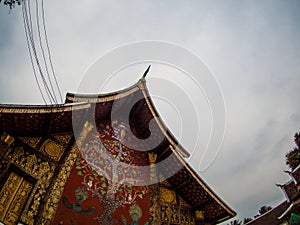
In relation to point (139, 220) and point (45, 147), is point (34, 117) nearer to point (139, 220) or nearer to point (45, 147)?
point (45, 147)

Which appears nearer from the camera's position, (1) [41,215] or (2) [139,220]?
(1) [41,215]

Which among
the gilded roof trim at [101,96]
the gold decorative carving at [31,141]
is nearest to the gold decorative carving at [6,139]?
the gold decorative carving at [31,141]

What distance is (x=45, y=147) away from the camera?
5812mm

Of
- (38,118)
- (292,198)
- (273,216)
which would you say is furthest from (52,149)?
(273,216)

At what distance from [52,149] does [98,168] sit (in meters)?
1.35

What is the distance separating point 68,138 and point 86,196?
167 cm

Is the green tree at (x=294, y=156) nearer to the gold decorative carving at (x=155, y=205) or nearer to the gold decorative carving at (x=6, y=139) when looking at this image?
the gold decorative carving at (x=155, y=205)

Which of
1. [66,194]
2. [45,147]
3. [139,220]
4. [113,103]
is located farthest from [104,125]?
[139,220]

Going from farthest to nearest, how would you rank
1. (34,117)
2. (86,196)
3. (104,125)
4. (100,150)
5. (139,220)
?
(104,125), (100,150), (139,220), (86,196), (34,117)

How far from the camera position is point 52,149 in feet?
19.4

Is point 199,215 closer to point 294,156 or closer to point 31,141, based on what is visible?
point 31,141

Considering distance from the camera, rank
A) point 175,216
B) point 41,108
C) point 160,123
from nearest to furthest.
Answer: point 41,108 → point 175,216 → point 160,123

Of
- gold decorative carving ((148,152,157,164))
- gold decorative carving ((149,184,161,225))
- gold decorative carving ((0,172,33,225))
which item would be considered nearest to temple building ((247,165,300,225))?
gold decorative carving ((148,152,157,164))

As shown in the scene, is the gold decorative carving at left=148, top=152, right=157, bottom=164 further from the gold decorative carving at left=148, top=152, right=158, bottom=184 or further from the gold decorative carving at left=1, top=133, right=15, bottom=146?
the gold decorative carving at left=1, top=133, right=15, bottom=146
